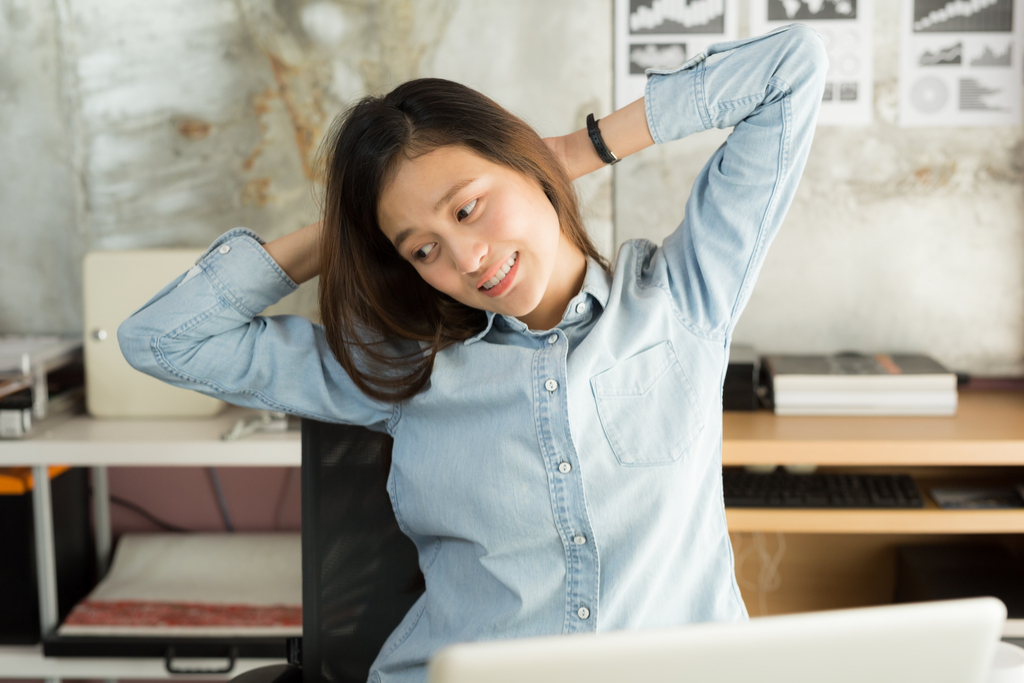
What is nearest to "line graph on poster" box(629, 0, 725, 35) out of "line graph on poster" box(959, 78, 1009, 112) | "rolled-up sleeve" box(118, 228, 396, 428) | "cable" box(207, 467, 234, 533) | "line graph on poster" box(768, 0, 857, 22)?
"line graph on poster" box(768, 0, 857, 22)

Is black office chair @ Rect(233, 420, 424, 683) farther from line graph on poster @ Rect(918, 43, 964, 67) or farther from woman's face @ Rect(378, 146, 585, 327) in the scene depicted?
line graph on poster @ Rect(918, 43, 964, 67)

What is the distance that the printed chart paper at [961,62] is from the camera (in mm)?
1894

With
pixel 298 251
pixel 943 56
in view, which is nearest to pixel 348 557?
pixel 298 251

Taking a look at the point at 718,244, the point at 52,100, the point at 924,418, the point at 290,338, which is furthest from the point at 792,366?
the point at 52,100

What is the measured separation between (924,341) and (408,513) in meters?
1.52

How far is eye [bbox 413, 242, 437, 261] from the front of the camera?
3.23 ft

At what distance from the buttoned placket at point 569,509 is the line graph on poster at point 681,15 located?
1292 millimetres

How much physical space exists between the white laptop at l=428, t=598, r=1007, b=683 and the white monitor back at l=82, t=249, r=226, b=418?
154 centimetres

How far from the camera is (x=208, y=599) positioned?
5.95 ft

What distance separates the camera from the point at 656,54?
1.95m

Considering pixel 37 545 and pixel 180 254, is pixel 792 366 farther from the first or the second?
pixel 37 545

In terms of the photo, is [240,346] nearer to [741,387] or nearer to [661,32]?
[741,387]

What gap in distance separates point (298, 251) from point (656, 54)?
120cm

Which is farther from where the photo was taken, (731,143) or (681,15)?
(681,15)
